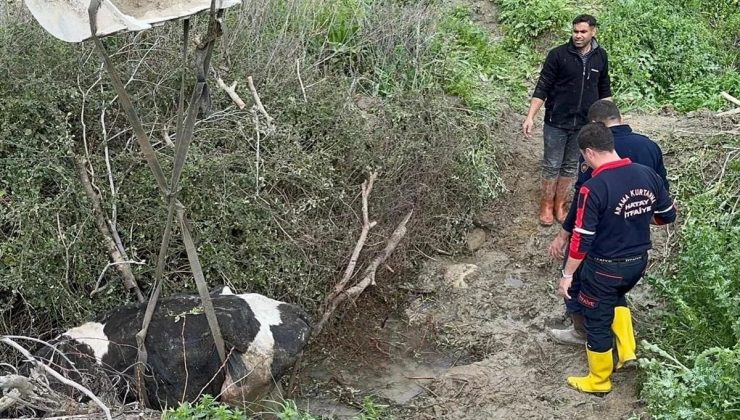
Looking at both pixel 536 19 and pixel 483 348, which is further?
pixel 536 19

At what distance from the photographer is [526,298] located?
5.97 m

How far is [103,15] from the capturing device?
10.6 feet

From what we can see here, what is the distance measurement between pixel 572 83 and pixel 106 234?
11.4ft

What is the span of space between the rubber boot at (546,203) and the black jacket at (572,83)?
547 millimetres

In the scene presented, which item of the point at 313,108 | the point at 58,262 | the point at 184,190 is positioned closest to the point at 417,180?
the point at 313,108

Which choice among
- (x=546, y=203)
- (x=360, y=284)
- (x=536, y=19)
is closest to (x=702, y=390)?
(x=360, y=284)

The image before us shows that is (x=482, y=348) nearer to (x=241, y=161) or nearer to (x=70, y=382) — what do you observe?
(x=241, y=161)

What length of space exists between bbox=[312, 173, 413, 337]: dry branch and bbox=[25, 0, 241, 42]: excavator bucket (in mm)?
2108

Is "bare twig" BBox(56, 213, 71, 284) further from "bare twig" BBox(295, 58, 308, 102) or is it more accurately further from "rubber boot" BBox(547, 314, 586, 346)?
"rubber boot" BBox(547, 314, 586, 346)

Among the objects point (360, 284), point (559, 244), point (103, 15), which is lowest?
point (360, 284)

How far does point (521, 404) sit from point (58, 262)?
291 cm

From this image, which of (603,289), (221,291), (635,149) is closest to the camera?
(603,289)

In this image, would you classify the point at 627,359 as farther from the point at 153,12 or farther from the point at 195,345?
the point at 153,12

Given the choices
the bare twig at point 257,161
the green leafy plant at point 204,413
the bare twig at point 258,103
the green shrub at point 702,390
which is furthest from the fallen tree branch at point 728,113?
the green leafy plant at point 204,413
